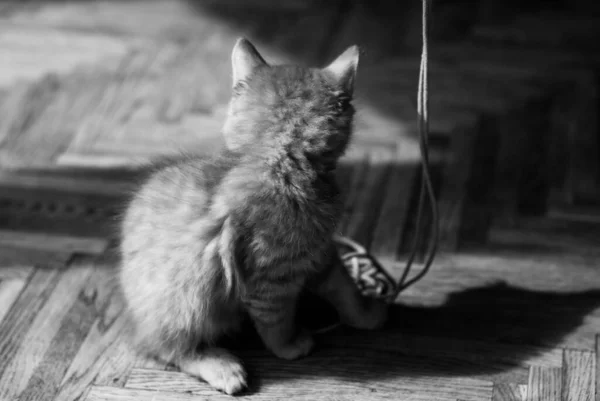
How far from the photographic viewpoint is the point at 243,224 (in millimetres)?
1711

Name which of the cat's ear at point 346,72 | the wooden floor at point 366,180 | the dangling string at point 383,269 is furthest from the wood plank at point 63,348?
Result: the cat's ear at point 346,72

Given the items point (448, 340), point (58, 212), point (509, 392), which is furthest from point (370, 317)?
point (58, 212)

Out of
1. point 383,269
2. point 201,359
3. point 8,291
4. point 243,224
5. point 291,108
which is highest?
point 291,108

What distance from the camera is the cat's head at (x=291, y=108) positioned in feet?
5.61

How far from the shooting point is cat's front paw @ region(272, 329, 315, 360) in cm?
189

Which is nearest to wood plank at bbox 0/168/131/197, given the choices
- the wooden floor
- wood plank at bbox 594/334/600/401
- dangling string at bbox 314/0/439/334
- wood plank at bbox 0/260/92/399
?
the wooden floor

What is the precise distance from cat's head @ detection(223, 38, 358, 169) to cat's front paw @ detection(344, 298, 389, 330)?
1.33ft

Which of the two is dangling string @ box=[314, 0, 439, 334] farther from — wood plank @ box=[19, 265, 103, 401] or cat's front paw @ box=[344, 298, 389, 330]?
wood plank @ box=[19, 265, 103, 401]

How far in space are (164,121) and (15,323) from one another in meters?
0.98

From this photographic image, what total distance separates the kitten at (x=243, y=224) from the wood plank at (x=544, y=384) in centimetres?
53

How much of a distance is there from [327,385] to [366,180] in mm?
850

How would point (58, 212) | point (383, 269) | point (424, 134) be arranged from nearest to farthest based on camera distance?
point (424, 134) < point (383, 269) < point (58, 212)

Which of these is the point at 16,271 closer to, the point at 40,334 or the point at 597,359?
the point at 40,334

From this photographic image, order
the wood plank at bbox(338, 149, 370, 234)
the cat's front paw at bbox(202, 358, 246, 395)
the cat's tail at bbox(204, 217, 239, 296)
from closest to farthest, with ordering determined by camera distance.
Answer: the cat's tail at bbox(204, 217, 239, 296), the cat's front paw at bbox(202, 358, 246, 395), the wood plank at bbox(338, 149, 370, 234)
